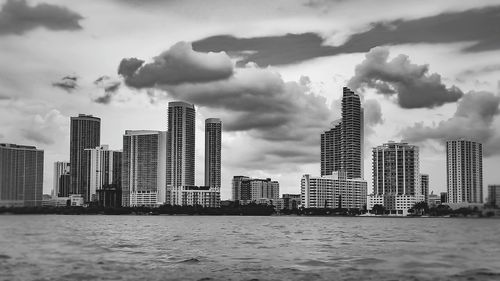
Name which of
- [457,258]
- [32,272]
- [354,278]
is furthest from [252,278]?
[457,258]

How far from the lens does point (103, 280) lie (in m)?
46.2

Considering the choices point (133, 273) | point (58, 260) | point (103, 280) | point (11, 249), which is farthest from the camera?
point (11, 249)

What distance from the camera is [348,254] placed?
68312 mm

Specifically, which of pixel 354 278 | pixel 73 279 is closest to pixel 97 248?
pixel 73 279

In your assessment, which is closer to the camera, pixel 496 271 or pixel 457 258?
pixel 496 271

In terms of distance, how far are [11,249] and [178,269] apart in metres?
29.6

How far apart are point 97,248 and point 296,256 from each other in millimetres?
22915

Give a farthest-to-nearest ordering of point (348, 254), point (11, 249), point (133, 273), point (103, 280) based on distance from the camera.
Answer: point (11, 249) → point (348, 254) → point (133, 273) → point (103, 280)

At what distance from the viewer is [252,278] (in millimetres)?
47906

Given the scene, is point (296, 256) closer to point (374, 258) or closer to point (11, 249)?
point (374, 258)

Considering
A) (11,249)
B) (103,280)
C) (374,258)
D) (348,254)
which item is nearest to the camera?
(103,280)

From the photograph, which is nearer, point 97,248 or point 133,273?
point 133,273

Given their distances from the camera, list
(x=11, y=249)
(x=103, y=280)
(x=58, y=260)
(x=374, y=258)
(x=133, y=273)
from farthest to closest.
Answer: (x=11, y=249)
(x=374, y=258)
(x=58, y=260)
(x=133, y=273)
(x=103, y=280)

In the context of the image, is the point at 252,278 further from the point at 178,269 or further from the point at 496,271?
the point at 496,271
